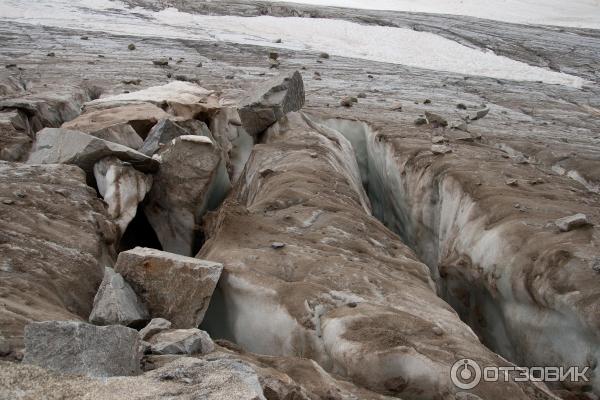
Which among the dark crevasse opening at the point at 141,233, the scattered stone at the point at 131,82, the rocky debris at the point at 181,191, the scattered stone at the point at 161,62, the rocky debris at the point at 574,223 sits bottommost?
the dark crevasse opening at the point at 141,233

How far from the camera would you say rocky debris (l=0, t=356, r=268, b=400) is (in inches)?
76.4

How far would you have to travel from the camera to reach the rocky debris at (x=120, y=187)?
5.27m

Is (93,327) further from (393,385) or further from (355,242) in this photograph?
(355,242)

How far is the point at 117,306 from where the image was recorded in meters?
3.21

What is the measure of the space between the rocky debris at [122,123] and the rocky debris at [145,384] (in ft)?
14.1

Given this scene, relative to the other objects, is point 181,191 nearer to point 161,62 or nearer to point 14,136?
point 14,136

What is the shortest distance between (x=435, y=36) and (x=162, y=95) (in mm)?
9997

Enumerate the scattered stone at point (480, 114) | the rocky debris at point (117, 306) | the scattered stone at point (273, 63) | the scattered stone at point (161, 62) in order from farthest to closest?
1. the scattered stone at point (273, 63)
2. the scattered stone at point (161, 62)
3. the scattered stone at point (480, 114)
4. the rocky debris at point (117, 306)

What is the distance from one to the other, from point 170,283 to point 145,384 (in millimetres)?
1391

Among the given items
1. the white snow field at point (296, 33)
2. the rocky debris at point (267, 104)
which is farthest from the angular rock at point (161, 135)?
the white snow field at point (296, 33)

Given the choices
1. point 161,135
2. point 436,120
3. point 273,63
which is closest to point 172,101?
point 161,135

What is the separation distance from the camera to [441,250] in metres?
5.64

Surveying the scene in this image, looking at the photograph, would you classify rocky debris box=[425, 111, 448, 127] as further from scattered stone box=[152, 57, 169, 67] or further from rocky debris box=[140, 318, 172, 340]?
rocky debris box=[140, 318, 172, 340]

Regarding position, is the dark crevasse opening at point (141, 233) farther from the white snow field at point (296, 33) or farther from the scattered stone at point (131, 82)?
the white snow field at point (296, 33)
